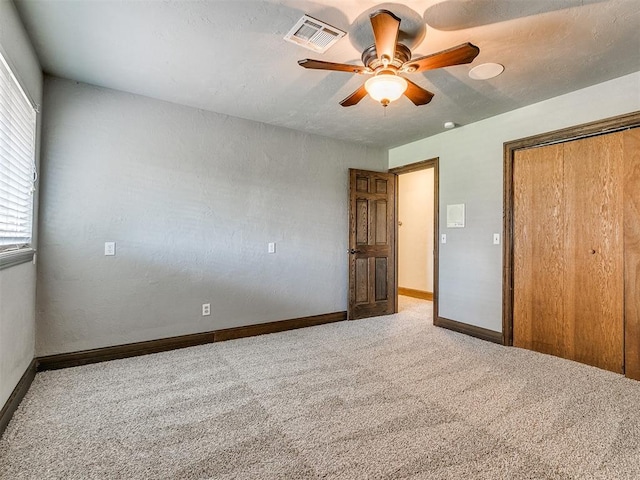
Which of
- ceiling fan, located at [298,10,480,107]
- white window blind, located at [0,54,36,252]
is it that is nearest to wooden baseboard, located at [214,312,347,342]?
white window blind, located at [0,54,36,252]

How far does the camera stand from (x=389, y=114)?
354cm

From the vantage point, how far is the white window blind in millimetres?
1898

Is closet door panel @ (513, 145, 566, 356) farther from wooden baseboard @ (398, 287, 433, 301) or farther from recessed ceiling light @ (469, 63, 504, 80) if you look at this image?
wooden baseboard @ (398, 287, 433, 301)

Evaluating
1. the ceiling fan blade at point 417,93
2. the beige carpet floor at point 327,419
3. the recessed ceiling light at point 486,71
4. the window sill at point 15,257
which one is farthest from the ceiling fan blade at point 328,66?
the beige carpet floor at point 327,419

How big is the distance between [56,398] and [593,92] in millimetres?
4796

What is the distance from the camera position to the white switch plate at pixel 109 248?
3.04 meters

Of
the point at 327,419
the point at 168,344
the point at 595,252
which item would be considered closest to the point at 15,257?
the point at 168,344

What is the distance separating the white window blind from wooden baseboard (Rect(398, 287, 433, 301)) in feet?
18.3

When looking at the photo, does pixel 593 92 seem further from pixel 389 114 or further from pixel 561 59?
pixel 389 114

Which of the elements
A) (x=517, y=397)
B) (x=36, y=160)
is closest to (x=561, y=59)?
(x=517, y=397)

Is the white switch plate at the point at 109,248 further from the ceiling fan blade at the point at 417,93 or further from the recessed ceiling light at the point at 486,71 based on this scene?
the recessed ceiling light at the point at 486,71

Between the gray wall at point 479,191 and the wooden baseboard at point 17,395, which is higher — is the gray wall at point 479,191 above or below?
above

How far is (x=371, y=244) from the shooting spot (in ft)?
15.4

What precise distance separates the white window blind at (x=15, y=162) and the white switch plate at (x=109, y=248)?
0.57 meters
